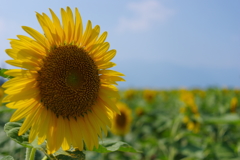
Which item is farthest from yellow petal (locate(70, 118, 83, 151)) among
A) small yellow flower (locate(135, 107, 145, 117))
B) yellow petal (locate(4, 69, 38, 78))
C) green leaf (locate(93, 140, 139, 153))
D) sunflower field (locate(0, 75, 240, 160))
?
small yellow flower (locate(135, 107, 145, 117))

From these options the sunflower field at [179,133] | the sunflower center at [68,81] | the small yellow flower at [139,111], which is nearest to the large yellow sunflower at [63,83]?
the sunflower center at [68,81]

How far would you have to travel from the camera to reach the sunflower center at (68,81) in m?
1.79

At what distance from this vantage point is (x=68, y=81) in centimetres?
186

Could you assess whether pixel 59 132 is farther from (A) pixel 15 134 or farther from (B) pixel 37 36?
(B) pixel 37 36

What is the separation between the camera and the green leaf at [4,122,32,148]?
4.97 feet

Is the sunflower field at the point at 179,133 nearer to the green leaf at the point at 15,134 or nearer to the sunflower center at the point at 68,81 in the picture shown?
the sunflower center at the point at 68,81

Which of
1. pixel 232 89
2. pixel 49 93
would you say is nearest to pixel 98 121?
pixel 49 93

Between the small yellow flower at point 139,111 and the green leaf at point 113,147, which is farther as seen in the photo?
the small yellow flower at point 139,111

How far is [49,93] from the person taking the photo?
70.4 inches

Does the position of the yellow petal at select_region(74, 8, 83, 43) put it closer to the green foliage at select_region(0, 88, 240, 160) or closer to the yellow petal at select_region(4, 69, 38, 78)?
the yellow petal at select_region(4, 69, 38, 78)

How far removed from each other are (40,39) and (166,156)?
4301mm

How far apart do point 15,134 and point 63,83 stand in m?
0.44

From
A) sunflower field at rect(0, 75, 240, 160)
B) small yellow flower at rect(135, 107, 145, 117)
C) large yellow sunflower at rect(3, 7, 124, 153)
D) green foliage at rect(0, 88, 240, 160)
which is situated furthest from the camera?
small yellow flower at rect(135, 107, 145, 117)

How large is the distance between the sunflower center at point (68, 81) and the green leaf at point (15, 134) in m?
0.23
